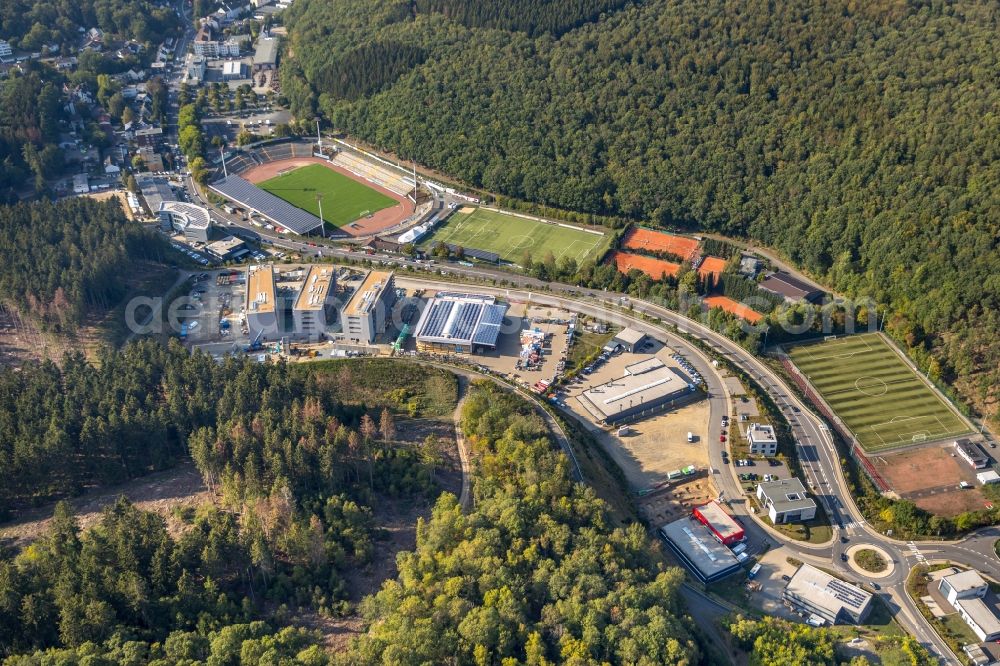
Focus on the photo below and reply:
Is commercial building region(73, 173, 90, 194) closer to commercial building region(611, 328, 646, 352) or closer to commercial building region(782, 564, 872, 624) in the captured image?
commercial building region(611, 328, 646, 352)

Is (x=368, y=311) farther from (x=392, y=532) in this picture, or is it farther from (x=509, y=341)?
(x=392, y=532)

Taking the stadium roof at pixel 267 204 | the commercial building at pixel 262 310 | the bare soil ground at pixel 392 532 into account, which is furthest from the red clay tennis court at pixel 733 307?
the stadium roof at pixel 267 204

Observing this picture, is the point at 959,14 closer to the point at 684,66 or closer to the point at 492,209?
the point at 684,66

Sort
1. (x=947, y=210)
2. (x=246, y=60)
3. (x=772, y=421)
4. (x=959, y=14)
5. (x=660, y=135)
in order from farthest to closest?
1. (x=246, y=60)
2. (x=660, y=135)
3. (x=959, y=14)
4. (x=947, y=210)
5. (x=772, y=421)

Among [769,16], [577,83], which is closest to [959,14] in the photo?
[769,16]

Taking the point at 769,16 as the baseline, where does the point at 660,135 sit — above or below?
below

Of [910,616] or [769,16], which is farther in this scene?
[769,16]

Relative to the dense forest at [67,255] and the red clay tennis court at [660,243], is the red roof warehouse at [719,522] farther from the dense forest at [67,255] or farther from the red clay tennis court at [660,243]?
the dense forest at [67,255]

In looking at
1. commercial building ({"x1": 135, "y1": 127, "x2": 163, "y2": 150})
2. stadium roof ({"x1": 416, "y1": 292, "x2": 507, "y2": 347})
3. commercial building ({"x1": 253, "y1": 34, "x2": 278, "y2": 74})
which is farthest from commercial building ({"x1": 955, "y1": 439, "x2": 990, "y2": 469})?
commercial building ({"x1": 253, "y1": 34, "x2": 278, "y2": 74})
